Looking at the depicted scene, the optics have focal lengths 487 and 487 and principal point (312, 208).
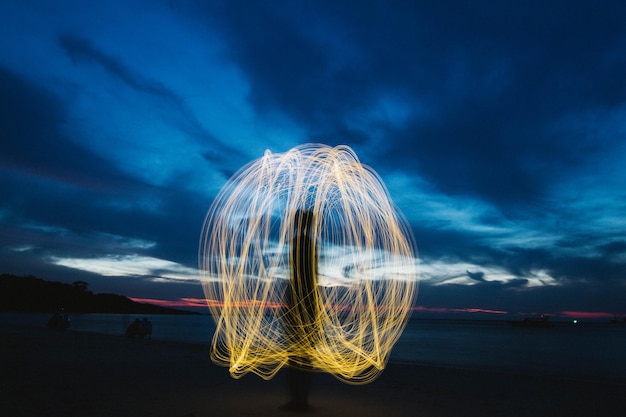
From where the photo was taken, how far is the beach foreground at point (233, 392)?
734 centimetres

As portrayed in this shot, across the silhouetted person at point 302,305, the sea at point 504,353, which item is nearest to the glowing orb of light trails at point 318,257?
the silhouetted person at point 302,305

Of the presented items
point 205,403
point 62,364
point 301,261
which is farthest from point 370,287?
point 62,364

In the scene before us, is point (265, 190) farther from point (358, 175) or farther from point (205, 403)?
point (205, 403)

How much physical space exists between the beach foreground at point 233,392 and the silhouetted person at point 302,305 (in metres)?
0.59

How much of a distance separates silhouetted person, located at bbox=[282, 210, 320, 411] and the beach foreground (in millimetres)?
586

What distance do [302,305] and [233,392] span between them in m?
3.15

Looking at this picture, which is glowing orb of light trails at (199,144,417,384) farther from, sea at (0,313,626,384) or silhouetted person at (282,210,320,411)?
sea at (0,313,626,384)

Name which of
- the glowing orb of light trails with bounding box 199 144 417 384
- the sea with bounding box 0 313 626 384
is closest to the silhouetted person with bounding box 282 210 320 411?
the glowing orb of light trails with bounding box 199 144 417 384

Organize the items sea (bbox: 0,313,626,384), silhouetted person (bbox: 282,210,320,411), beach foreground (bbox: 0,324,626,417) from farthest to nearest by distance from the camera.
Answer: sea (bbox: 0,313,626,384) → beach foreground (bbox: 0,324,626,417) → silhouetted person (bbox: 282,210,320,411)

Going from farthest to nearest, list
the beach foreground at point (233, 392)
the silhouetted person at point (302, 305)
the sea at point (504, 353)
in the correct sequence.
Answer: the sea at point (504, 353) < the beach foreground at point (233, 392) < the silhouetted person at point (302, 305)

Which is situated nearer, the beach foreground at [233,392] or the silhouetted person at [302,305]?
the silhouetted person at [302,305]

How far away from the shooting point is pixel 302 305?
703cm

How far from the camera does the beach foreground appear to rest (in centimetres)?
734

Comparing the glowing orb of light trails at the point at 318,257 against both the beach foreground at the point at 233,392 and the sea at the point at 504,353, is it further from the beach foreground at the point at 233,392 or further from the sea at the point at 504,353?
the sea at the point at 504,353
